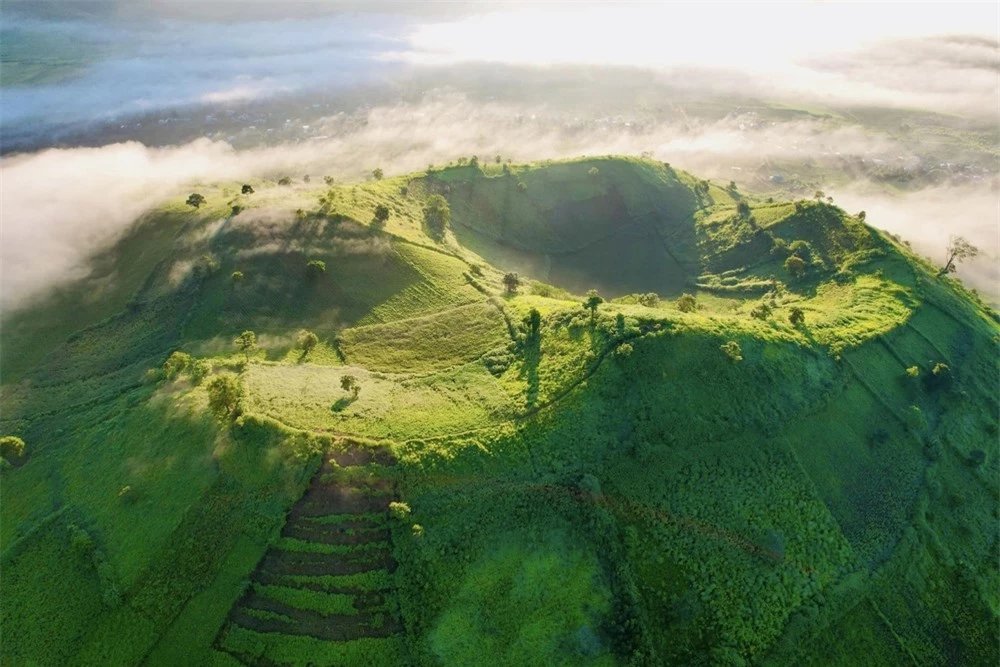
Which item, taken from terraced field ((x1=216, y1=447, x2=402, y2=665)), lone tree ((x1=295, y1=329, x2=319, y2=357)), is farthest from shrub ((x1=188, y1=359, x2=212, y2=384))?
terraced field ((x1=216, y1=447, x2=402, y2=665))

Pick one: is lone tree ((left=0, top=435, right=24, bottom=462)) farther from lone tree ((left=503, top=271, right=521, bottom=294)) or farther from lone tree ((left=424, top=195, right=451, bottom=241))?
lone tree ((left=424, top=195, right=451, bottom=241))

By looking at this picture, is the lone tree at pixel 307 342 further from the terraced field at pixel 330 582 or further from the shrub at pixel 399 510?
the shrub at pixel 399 510

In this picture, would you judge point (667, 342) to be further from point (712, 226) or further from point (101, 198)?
point (101, 198)

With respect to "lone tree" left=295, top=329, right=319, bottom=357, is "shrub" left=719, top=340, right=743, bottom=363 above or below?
above

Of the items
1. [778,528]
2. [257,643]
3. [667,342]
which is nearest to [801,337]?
[667,342]

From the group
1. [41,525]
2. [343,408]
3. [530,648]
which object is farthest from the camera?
[343,408]

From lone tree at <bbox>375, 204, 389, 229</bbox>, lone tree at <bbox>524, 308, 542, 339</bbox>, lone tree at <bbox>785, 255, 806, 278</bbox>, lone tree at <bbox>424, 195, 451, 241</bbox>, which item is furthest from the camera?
lone tree at <bbox>424, 195, 451, 241</bbox>
